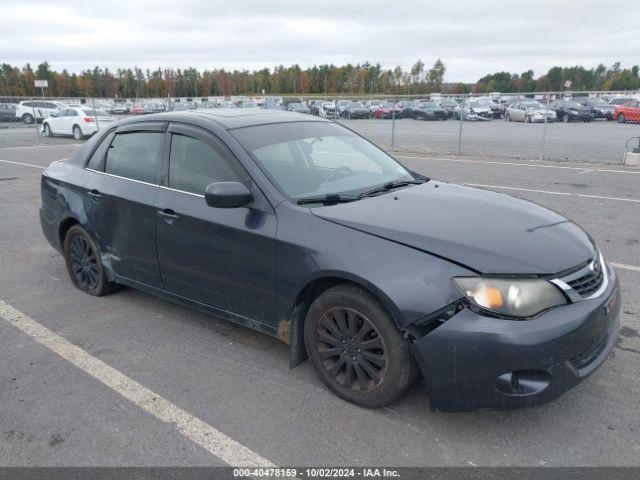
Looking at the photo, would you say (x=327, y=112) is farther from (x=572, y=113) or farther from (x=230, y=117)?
(x=230, y=117)

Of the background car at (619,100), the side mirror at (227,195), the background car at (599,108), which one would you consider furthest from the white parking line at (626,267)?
the background car at (619,100)

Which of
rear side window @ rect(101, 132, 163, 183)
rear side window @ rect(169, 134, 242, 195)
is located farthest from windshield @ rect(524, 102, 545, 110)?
rear side window @ rect(169, 134, 242, 195)

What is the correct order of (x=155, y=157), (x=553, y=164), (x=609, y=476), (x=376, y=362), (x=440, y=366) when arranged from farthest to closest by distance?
(x=553, y=164) → (x=155, y=157) → (x=376, y=362) → (x=440, y=366) → (x=609, y=476)

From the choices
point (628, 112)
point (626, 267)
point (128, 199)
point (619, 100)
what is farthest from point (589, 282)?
point (619, 100)

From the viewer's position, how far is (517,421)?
293 centimetres

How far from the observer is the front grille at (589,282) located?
109 inches

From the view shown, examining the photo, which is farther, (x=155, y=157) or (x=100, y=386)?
(x=155, y=157)

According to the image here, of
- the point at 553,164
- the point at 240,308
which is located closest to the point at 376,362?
the point at 240,308

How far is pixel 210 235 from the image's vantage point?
3559mm

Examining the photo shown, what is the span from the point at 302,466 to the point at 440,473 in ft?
2.15

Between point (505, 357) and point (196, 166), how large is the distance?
7.88ft

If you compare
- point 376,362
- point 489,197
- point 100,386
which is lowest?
point 100,386

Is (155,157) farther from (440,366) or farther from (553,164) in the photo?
(553,164)

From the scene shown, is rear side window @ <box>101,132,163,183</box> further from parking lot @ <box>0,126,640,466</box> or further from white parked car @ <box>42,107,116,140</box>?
white parked car @ <box>42,107,116,140</box>
